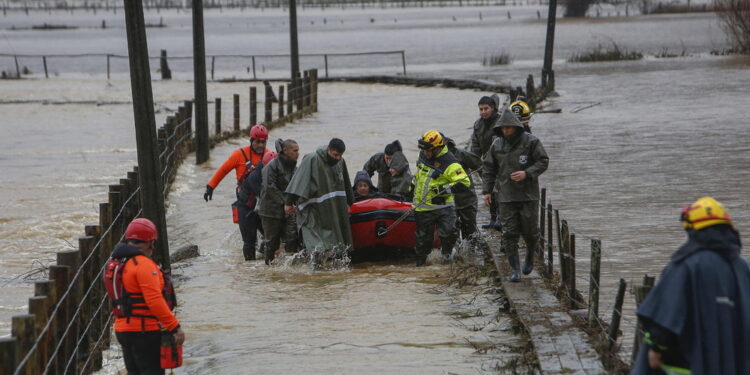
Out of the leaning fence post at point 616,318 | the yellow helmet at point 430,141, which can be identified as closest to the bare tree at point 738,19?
the yellow helmet at point 430,141

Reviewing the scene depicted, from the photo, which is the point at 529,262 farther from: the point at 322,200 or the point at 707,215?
the point at 707,215

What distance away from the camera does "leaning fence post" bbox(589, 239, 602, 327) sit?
26.4ft

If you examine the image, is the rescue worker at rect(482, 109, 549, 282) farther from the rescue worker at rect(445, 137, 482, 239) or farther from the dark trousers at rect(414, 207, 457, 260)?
the rescue worker at rect(445, 137, 482, 239)

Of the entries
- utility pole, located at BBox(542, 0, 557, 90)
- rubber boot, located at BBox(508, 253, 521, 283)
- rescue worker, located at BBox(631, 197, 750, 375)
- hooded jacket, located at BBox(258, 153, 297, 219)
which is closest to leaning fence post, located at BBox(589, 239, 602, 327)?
rubber boot, located at BBox(508, 253, 521, 283)

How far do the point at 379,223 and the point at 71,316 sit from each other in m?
5.03

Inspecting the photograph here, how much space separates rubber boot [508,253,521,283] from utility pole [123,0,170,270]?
385 cm

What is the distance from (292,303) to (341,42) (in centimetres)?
9599

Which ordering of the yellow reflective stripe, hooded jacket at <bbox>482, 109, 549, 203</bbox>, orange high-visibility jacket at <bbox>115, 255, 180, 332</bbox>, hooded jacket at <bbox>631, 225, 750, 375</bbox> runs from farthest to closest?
1. hooded jacket at <bbox>482, 109, 549, 203</bbox>
2. orange high-visibility jacket at <bbox>115, 255, 180, 332</bbox>
3. the yellow reflective stripe
4. hooded jacket at <bbox>631, 225, 750, 375</bbox>

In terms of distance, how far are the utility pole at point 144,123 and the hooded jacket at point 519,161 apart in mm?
3779

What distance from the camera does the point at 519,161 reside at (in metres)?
10.4

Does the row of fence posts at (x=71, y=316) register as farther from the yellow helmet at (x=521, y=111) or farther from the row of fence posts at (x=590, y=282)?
the yellow helmet at (x=521, y=111)

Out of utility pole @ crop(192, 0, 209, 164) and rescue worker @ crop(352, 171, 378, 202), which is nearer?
rescue worker @ crop(352, 171, 378, 202)

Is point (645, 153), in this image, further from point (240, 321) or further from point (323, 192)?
point (240, 321)

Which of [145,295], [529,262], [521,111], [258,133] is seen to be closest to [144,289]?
[145,295]
